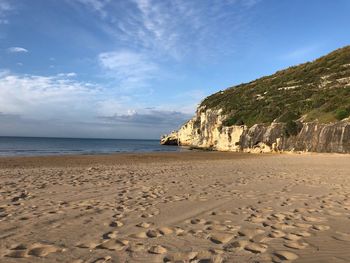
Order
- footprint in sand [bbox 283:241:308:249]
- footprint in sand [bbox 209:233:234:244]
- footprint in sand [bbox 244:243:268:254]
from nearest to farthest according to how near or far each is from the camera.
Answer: footprint in sand [bbox 244:243:268:254] → footprint in sand [bbox 283:241:308:249] → footprint in sand [bbox 209:233:234:244]

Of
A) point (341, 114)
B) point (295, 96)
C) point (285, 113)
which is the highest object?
point (295, 96)

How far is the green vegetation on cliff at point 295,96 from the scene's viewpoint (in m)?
38.0

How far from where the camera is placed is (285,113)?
41375 mm

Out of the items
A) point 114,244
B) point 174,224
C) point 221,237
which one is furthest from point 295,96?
point 114,244

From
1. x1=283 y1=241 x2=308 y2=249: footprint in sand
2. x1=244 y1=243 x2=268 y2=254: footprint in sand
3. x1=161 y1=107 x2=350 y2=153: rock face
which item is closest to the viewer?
x1=244 y1=243 x2=268 y2=254: footprint in sand

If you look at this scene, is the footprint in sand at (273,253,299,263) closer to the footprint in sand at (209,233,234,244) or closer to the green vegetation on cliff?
the footprint in sand at (209,233,234,244)

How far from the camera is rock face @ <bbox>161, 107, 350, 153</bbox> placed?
3142 cm

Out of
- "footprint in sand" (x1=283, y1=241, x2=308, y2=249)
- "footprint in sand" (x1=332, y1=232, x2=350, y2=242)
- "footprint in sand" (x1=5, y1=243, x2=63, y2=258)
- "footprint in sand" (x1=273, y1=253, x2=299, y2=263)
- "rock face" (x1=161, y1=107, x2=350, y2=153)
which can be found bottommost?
"footprint in sand" (x1=5, y1=243, x2=63, y2=258)

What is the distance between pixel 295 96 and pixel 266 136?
9805 mm

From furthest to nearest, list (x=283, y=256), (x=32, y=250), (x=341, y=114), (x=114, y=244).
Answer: (x=341, y=114) < (x=114, y=244) < (x=32, y=250) < (x=283, y=256)

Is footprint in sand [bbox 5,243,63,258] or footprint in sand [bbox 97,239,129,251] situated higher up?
footprint in sand [bbox 97,239,129,251]

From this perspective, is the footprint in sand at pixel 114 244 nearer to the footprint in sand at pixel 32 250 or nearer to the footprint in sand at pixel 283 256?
the footprint in sand at pixel 32 250

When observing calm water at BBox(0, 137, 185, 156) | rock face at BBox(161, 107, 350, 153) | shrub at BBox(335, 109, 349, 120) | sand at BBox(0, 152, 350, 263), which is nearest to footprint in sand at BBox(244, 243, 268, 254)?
sand at BBox(0, 152, 350, 263)

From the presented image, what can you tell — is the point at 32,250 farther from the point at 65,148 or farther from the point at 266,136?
the point at 65,148
